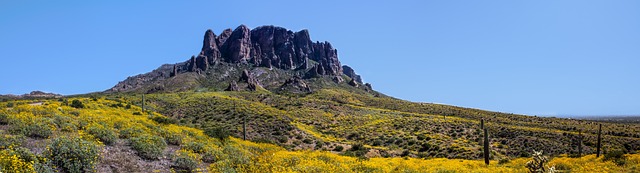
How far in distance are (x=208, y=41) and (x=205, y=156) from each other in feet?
616

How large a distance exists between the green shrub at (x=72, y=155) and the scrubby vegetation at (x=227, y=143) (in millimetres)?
30

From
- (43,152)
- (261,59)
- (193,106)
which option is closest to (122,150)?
(43,152)

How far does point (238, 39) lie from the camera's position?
193m

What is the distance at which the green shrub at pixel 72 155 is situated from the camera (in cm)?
1067

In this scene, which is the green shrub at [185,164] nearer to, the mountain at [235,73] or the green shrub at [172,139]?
the green shrub at [172,139]

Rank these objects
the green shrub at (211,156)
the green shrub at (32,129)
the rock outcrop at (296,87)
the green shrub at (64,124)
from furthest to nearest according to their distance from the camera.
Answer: the rock outcrop at (296,87) → the green shrub at (211,156) → the green shrub at (64,124) → the green shrub at (32,129)

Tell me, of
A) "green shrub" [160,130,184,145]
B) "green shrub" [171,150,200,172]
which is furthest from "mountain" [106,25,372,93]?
"green shrub" [171,150,200,172]

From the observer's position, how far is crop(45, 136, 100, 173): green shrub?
10.7 meters

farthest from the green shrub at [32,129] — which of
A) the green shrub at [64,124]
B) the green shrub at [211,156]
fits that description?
the green shrub at [211,156]

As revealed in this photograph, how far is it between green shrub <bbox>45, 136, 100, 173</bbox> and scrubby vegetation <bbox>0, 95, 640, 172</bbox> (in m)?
0.03


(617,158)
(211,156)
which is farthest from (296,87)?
(211,156)

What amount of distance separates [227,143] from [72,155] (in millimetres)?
13292

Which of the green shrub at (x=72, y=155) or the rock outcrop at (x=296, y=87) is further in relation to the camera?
the rock outcrop at (x=296, y=87)

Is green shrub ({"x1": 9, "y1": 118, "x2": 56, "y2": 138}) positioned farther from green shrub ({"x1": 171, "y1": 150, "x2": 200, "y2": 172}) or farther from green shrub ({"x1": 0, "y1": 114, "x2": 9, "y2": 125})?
green shrub ({"x1": 171, "y1": 150, "x2": 200, "y2": 172})
